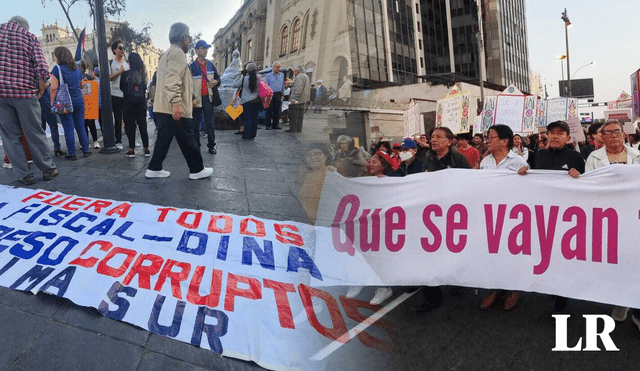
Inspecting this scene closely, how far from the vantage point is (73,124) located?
6.04 metres

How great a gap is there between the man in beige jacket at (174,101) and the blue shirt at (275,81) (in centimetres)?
434

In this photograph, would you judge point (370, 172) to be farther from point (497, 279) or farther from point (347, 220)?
point (497, 279)

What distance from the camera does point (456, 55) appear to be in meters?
47.7

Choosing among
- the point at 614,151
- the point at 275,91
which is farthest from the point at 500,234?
the point at 275,91

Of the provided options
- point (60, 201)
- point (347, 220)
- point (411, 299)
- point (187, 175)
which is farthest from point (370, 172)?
point (60, 201)

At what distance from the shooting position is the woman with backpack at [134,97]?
20.3ft

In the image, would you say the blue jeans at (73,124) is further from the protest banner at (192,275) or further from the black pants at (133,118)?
the protest banner at (192,275)

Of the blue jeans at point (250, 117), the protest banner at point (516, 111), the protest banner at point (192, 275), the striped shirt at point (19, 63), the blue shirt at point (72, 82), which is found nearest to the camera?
the protest banner at point (192, 275)

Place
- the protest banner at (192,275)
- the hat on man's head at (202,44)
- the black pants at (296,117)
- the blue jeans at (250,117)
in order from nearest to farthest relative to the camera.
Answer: the protest banner at (192,275), the hat on man's head at (202,44), the blue jeans at (250,117), the black pants at (296,117)

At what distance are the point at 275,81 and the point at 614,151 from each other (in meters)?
6.91

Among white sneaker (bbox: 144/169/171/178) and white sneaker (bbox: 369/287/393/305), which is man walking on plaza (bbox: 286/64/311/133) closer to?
white sneaker (bbox: 144/169/171/178)

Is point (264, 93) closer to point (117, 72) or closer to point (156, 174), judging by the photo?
point (117, 72)

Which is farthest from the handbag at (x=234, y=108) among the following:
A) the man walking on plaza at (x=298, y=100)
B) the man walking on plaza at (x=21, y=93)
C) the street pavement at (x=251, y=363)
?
the man walking on plaza at (x=21, y=93)

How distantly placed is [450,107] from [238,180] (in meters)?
5.29
